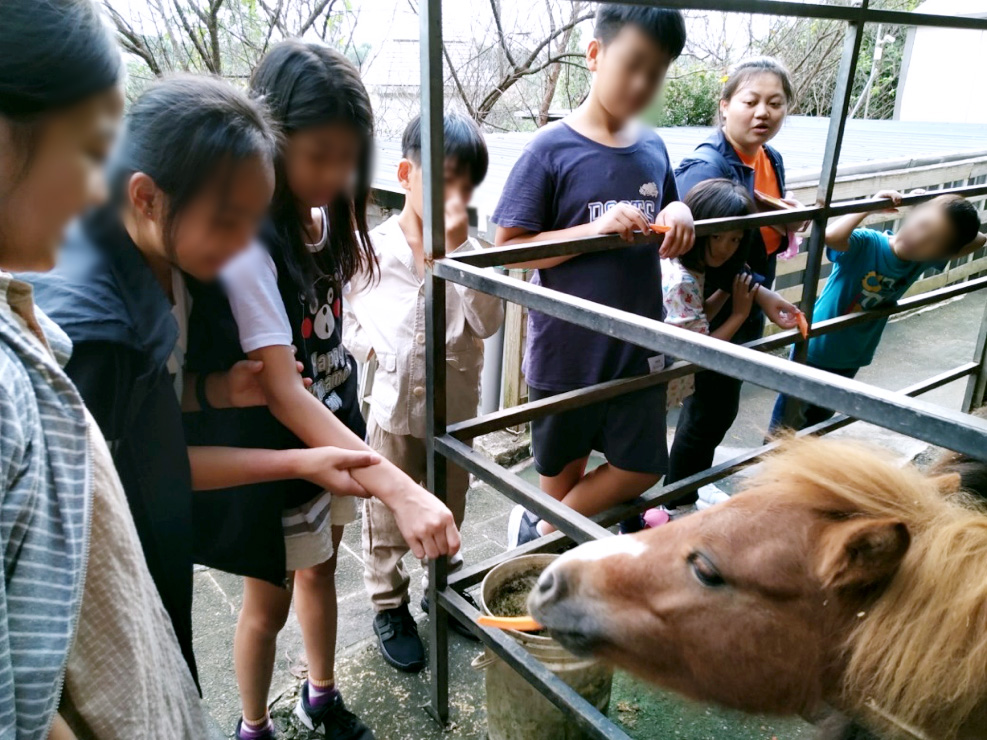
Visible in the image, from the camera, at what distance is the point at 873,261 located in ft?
9.64

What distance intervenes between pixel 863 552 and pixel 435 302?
3.37ft

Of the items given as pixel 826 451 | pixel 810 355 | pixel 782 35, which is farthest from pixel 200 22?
pixel 782 35

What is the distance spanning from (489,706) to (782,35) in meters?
7.23

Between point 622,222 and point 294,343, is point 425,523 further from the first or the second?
point 622,222

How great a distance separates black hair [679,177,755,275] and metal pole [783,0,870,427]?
0.23m

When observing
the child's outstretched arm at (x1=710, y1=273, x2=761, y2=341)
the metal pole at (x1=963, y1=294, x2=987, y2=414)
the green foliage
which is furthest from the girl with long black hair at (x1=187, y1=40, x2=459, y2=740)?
the green foliage

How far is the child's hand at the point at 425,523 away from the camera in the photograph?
1.38m

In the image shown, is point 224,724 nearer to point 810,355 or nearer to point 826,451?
point 826,451

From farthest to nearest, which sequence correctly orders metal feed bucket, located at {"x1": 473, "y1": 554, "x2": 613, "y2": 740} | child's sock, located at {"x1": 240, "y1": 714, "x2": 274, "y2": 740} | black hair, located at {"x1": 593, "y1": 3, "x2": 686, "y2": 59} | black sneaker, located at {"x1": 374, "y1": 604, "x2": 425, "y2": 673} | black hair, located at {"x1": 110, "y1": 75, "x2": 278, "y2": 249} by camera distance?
black sneaker, located at {"x1": 374, "y1": 604, "x2": 425, "y2": 673}
black hair, located at {"x1": 593, "y1": 3, "x2": 686, "y2": 59}
child's sock, located at {"x1": 240, "y1": 714, "x2": 274, "y2": 740}
metal feed bucket, located at {"x1": 473, "y1": 554, "x2": 613, "y2": 740}
black hair, located at {"x1": 110, "y1": 75, "x2": 278, "y2": 249}

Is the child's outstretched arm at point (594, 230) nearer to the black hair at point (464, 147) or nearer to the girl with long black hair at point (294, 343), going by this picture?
the black hair at point (464, 147)

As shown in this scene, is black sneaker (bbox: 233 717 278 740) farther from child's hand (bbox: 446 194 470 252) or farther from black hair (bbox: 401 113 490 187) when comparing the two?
black hair (bbox: 401 113 490 187)

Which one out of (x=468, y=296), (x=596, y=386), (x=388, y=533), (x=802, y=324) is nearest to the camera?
(x=596, y=386)

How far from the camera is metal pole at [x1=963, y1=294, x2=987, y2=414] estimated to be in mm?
3203

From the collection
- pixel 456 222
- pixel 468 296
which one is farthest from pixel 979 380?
pixel 456 222
